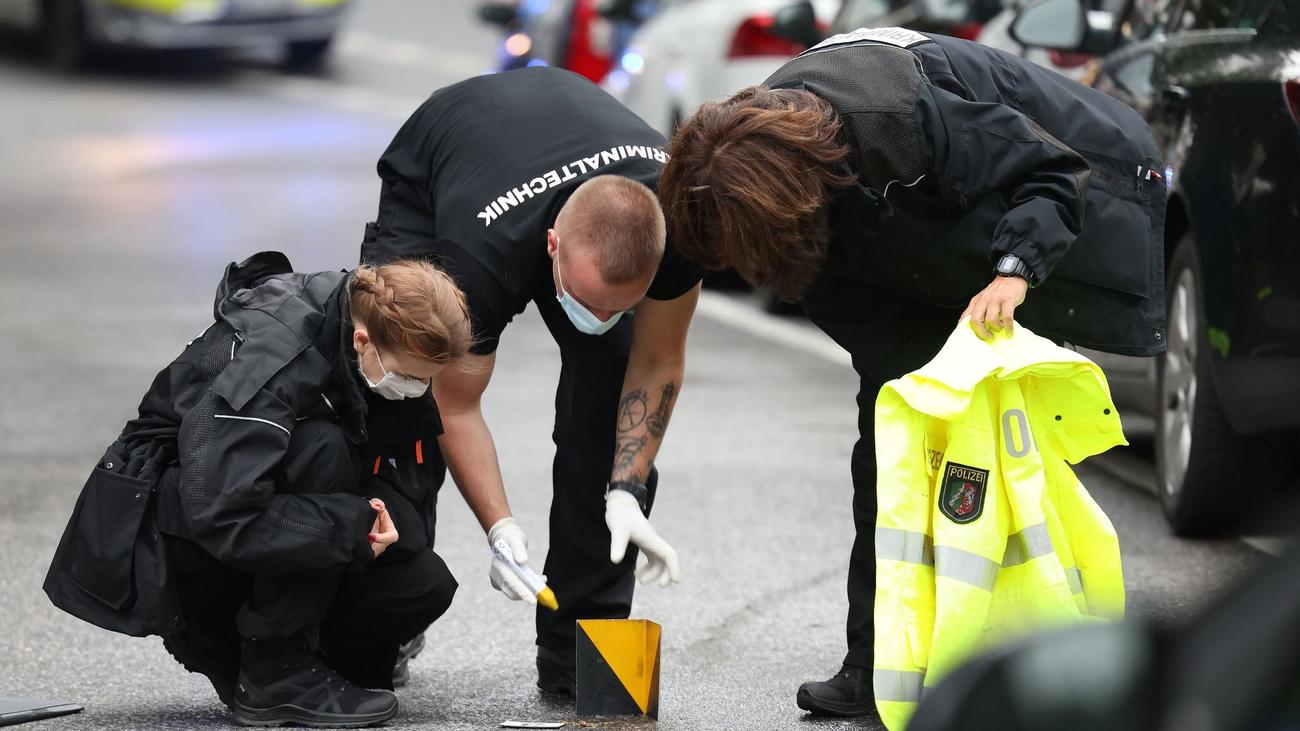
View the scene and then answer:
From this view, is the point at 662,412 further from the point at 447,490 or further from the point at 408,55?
the point at 408,55

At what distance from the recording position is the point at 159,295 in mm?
9562

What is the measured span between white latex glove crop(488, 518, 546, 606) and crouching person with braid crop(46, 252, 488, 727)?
117 millimetres

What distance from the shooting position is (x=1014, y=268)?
347cm

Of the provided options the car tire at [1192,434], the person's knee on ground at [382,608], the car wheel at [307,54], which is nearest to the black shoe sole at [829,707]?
the person's knee on ground at [382,608]

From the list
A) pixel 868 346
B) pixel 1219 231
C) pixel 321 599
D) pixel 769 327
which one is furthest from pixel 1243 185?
pixel 769 327

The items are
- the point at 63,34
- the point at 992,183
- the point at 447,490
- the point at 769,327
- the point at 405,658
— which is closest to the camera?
the point at 992,183

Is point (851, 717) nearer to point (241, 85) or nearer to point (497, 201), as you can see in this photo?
point (497, 201)

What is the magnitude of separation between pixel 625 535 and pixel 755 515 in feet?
5.75

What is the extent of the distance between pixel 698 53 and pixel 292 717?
21.4ft

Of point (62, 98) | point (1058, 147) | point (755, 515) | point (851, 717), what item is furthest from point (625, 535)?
point (62, 98)

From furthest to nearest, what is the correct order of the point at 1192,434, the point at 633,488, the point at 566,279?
the point at 1192,434 < the point at 633,488 < the point at 566,279

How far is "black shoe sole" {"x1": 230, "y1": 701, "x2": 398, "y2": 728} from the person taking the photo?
3846 mm

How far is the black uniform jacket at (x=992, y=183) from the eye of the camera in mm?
3527

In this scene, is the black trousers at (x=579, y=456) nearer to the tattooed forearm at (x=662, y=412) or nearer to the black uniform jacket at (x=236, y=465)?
the tattooed forearm at (x=662, y=412)
